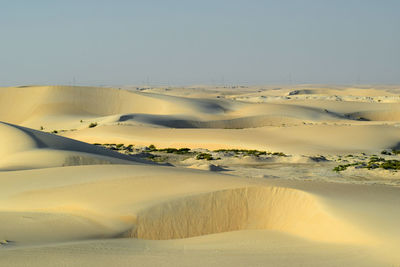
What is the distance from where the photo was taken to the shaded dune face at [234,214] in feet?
30.0

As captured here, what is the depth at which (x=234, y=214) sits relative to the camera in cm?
994

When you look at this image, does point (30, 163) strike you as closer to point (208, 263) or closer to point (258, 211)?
point (258, 211)

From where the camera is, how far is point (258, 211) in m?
9.92

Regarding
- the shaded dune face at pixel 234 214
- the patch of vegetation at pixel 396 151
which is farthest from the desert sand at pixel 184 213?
the patch of vegetation at pixel 396 151

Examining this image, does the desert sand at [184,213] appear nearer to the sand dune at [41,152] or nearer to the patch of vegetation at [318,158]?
the sand dune at [41,152]

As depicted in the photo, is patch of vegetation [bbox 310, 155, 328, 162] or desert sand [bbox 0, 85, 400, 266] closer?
desert sand [bbox 0, 85, 400, 266]

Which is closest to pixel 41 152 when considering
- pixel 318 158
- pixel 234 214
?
pixel 234 214

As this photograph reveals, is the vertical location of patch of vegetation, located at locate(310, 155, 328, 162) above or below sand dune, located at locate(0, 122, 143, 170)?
below

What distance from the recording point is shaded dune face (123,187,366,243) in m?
9.15

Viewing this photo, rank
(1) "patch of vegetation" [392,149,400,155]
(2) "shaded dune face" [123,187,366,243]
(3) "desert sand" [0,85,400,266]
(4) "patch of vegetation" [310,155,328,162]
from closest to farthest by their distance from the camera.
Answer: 1. (3) "desert sand" [0,85,400,266]
2. (2) "shaded dune face" [123,187,366,243]
3. (4) "patch of vegetation" [310,155,328,162]
4. (1) "patch of vegetation" [392,149,400,155]

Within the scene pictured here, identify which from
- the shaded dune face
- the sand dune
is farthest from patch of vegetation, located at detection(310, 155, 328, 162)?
the shaded dune face

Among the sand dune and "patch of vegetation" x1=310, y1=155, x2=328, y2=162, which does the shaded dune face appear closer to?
the sand dune

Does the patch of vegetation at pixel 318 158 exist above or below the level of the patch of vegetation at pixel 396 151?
above

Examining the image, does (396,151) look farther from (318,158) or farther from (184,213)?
(184,213)
